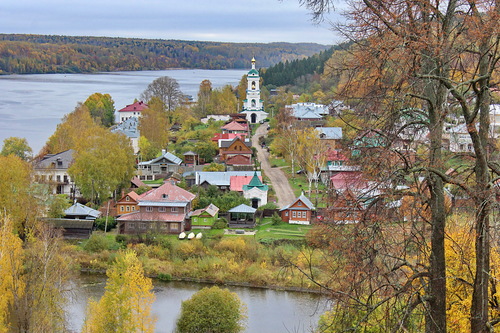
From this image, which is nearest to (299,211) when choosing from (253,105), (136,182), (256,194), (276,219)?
(276,219)

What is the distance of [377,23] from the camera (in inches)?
156

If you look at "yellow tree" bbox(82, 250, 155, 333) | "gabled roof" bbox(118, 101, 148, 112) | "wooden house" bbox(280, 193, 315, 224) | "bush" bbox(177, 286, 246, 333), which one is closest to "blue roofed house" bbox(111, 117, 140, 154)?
"gabled roof" bbox(118, 101, 148, 112)

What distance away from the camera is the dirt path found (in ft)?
76.2

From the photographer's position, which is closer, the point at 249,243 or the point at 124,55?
the point at 249,243

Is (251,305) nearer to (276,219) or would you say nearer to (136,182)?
(276,219)

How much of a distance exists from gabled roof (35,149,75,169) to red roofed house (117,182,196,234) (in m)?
6.05

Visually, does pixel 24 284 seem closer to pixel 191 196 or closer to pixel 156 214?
pixel 156 214

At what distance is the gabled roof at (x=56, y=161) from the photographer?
24.9m

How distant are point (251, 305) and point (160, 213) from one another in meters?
6.77

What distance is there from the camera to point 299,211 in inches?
808

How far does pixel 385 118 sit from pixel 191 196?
696 inches

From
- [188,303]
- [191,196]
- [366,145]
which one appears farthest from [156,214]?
[366,145]

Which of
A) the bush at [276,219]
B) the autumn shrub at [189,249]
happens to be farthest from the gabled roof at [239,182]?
the autumn shrub at [189,249]

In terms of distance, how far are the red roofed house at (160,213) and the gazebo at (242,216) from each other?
5.10 ft
